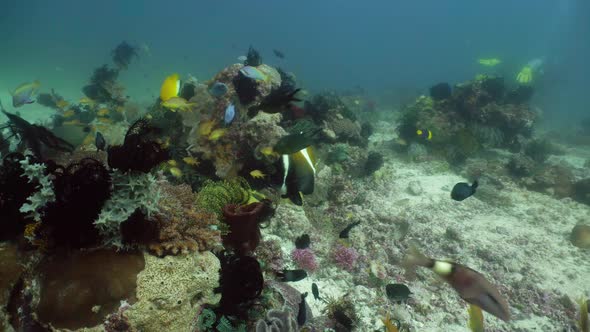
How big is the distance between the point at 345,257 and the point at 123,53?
1619 cm

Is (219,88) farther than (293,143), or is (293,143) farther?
(219,88)

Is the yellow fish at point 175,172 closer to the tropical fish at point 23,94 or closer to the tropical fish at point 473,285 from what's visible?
the tropical fish at point 473,285

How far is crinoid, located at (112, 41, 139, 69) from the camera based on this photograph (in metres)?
15.8

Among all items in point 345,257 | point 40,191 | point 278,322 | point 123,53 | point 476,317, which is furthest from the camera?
point 123,53

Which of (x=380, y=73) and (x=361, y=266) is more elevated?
(x=361, y=266)

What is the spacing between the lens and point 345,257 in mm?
5789

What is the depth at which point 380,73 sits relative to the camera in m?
96.0

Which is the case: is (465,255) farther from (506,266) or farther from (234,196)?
(234,196)

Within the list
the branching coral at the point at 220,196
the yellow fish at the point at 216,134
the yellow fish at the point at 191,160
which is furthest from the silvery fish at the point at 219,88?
the branching coral at the point at 220,196

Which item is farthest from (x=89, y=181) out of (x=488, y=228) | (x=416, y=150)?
(x=416, y=150)

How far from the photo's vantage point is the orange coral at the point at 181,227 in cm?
301

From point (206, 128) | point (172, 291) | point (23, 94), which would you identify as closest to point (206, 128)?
point (206, 128)

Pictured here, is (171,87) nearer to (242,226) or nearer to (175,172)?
(175,172)

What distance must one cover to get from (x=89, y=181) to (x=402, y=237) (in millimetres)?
6247
